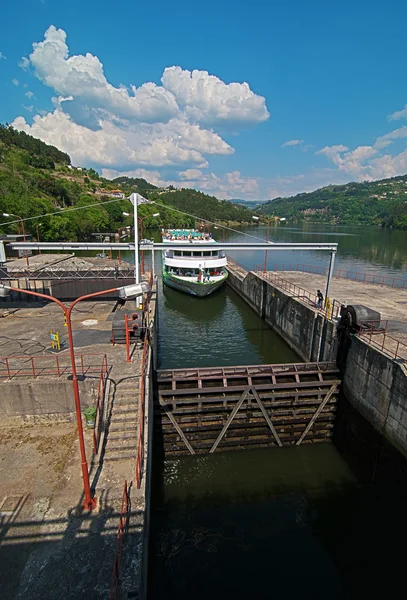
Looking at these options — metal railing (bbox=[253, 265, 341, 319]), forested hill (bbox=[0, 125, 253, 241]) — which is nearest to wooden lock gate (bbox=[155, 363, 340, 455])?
metal railing (bbox=[253, 265, 341, 319])

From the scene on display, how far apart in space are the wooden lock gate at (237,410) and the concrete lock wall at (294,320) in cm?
332

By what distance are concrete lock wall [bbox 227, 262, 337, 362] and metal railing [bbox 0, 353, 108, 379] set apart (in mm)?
13051

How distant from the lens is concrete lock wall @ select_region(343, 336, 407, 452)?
12961 millimetres

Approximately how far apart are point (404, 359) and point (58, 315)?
20.5 metres

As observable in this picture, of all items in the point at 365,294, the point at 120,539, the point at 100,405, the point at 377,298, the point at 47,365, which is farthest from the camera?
the point at 365,294

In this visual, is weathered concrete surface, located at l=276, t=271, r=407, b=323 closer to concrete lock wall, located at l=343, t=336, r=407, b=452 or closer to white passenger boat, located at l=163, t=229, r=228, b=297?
concrete lock wall, located at l=343, t=336, r=407, b=452

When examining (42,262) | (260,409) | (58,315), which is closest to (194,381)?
(260,409)

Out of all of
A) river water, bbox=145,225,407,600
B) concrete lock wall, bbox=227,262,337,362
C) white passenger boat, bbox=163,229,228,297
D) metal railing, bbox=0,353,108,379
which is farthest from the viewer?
white passenger boat, bbox=163,229,228,297

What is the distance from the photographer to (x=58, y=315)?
837 inches

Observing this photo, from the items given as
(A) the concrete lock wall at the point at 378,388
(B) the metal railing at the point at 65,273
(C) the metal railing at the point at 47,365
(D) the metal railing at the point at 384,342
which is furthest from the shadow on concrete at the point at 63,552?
(B) the metal railing at the point at 65,273

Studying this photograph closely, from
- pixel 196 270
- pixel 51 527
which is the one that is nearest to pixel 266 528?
pixel 51 527

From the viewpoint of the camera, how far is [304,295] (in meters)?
26.2

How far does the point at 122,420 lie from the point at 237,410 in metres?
5.98

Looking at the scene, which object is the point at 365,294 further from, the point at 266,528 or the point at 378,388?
the point at 266,528
